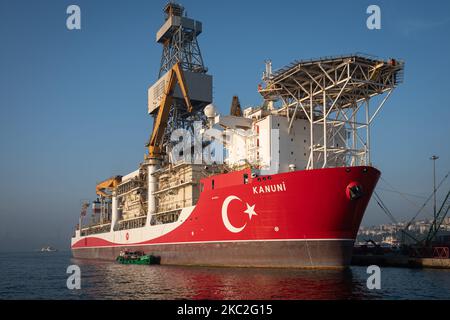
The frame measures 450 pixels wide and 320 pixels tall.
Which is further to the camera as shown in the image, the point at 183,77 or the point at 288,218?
the point at 183,77

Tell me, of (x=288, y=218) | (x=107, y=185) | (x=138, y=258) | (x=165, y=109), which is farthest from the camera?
(x=107, y=185)

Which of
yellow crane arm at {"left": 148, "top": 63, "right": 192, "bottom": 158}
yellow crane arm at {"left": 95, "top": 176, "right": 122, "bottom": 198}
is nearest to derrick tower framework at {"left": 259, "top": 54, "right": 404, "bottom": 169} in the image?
yellow crane arm at {"left": 148, "top": 63, "right": 192, "bottom": 158}

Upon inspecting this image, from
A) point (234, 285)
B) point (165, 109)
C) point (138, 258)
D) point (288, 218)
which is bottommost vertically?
point (138, 258)

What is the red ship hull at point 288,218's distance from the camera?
90.2 feet

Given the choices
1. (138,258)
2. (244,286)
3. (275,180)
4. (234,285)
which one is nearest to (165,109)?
(138,258)

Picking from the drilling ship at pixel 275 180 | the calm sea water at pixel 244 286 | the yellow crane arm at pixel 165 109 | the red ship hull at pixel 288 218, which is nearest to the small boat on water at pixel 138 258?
the drilling ship at pixel 275 180

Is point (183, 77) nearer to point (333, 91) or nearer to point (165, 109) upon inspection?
point (165, 109)

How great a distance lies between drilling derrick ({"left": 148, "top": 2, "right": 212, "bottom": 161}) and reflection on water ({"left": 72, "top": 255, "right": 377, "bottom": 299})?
2463cm

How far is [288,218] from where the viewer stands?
28.6 m

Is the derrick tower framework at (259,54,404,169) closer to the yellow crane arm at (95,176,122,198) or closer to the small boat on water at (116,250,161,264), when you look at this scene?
the small boat on water at (116,250,161,264)

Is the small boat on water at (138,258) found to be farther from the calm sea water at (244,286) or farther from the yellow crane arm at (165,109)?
the yellow crane arm at (165,109)

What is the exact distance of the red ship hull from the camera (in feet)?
90.2

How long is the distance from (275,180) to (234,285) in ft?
26.7
